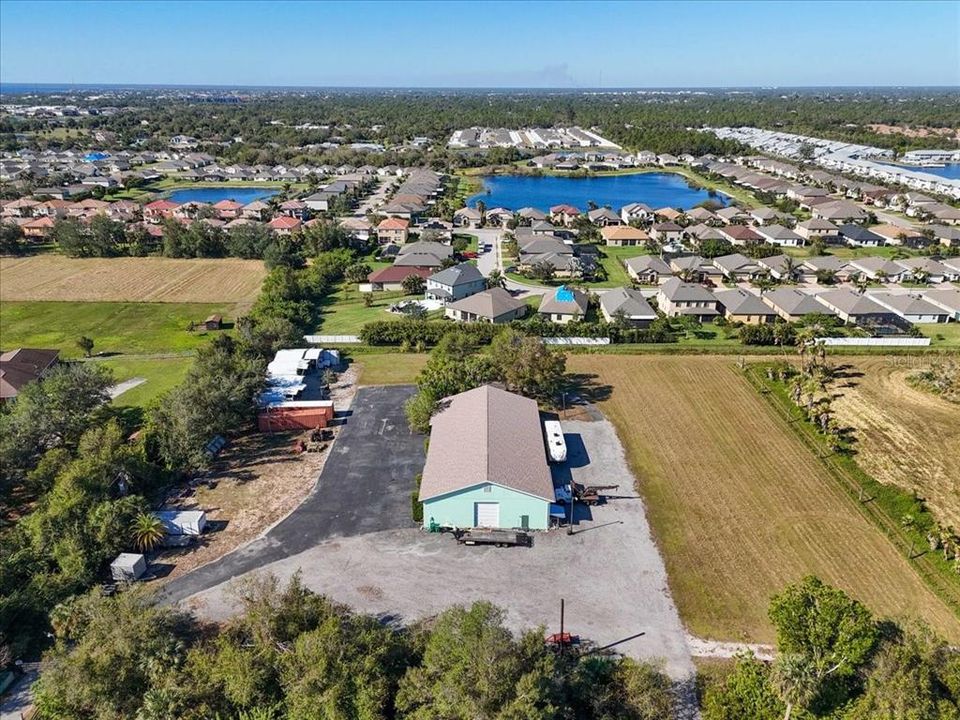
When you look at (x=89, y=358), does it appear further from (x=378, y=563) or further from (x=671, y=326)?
(x=671, y=326)

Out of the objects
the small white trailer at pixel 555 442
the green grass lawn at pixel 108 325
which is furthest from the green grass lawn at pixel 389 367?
the green grass lawn at pixel 108 325

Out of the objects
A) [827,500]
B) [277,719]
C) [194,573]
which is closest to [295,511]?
[194,573]

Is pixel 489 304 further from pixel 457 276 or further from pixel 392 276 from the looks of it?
pixel 392 276

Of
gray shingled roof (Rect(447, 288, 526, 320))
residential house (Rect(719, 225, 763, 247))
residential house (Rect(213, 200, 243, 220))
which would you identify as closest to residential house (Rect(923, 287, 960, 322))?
residential house (Rect(719, 225, 763, 247))

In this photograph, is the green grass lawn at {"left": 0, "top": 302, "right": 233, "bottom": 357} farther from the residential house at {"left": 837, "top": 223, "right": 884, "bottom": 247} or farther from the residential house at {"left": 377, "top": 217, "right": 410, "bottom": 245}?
the residential house at {"left": 837, "top": 223, "right": 884, "bottom": 247}

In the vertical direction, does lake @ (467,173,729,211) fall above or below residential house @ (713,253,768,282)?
above

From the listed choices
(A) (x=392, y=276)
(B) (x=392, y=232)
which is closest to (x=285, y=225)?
(B) (x=392, y=232)

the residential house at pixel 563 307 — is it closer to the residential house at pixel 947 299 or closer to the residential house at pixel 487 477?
the residential house at pixel 487 477
